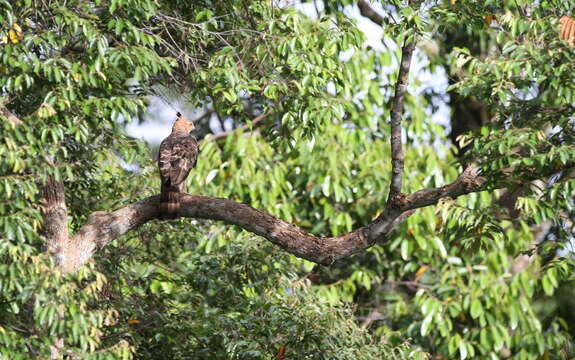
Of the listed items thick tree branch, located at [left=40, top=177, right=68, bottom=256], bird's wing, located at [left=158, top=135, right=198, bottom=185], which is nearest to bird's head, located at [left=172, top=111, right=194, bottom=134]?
bird's wing, located at [left=158, top=135, right=198, bottom=185]

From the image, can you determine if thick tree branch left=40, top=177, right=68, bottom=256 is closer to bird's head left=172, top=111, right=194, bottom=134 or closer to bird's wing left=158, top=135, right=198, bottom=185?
bird's wing left=158, top=135, right=198, bottom=185

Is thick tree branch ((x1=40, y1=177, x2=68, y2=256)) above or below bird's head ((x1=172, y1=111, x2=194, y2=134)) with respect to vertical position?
below

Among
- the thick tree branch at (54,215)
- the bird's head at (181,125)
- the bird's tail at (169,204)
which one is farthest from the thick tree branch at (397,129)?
the bird's head at (181,125)

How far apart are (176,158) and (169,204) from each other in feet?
2.97

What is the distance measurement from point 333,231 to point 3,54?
5381mm

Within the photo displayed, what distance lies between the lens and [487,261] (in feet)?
33.3

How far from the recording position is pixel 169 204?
20.9 feet

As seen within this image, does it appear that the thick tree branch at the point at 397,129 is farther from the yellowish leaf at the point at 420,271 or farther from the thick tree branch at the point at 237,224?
the yellowish leaf at the point at 420,271

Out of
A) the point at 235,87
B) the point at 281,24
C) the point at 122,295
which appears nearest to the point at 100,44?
the point at 235,87

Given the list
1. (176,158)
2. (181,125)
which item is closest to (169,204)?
(176,158)

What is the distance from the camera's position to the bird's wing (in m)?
6.78

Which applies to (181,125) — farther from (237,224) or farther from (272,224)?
(272,224)

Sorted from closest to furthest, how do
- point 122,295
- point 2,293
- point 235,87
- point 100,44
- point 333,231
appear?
point 2,293
point 100,44
point 235,87
point 122,295
point 333,231

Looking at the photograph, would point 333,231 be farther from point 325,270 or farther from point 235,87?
point 235,87
